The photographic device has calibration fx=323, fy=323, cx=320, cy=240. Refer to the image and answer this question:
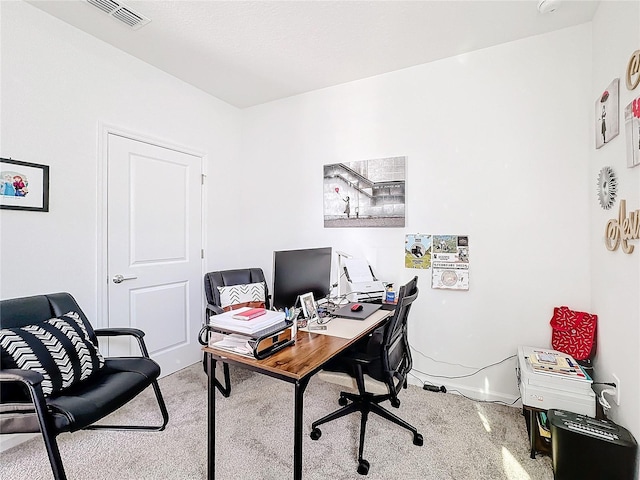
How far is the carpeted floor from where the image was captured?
173 centimetres

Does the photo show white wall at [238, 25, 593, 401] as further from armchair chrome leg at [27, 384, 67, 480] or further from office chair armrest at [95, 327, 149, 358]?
armchair chrome leg at [27, 384, 67, 480]

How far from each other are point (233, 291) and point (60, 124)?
1749mm

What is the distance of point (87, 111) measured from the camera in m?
2.38

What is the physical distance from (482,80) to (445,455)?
8.58 ft

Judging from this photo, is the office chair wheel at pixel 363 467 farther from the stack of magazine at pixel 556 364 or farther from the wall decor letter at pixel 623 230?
the wall decor letter at pixel 623 230

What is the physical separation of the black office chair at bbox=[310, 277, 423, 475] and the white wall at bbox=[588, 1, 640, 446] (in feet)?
3.30

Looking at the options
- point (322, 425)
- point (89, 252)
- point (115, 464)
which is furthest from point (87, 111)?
point (322, 425)

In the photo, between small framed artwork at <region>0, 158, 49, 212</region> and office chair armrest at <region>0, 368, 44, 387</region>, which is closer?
office chair armrest at <region>0, 368, 44, 387</region>

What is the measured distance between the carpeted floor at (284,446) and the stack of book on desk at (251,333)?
2.40 feet

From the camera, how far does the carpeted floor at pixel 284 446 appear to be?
1.73 meters

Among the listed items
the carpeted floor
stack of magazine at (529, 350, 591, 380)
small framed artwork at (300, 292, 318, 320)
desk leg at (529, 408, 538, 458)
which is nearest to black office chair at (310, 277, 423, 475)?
Answer: the carpeted floor

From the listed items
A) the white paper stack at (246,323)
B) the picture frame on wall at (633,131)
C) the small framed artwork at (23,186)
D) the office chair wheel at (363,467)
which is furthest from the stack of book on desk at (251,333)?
the picture frame on wall at (633,131)

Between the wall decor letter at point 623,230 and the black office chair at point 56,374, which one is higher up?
the wall decor letter at point 623,230

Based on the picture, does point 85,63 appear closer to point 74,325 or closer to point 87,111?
point 87,111
